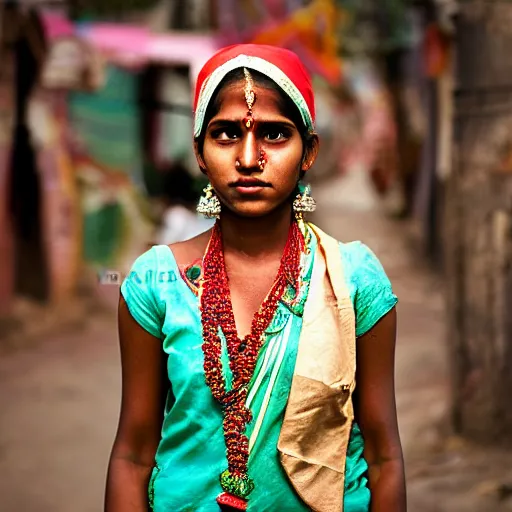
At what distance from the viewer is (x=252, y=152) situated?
1618mm

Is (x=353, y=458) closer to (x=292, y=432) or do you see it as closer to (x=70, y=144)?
(x=292, y=432)

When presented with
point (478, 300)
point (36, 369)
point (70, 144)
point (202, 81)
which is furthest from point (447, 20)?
point (202, 81)

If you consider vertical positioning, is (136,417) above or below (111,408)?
above

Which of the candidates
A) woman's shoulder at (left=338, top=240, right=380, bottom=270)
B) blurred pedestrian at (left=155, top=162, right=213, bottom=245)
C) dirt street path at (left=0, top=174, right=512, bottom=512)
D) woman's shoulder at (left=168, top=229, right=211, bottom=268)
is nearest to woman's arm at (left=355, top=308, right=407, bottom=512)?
woman's shoulder at (left=338, top=240, right=380, bottom=270)

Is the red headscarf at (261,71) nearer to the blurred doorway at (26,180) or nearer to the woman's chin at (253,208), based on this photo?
the woman's chin at (253,208)

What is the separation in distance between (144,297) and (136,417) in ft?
0.75

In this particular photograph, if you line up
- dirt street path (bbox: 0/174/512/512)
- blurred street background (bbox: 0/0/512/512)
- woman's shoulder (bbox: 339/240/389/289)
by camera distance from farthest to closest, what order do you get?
blurred street background (bbox: 0/0/512/512), dirt street path (bbox: 0/174/512/512), woman's shoulder (bbox: 339/240/389/289)

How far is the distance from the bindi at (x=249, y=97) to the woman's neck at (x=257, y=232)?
0.19 meters

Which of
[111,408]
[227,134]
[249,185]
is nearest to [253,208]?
[249,185]

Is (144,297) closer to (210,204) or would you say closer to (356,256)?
(210,204)

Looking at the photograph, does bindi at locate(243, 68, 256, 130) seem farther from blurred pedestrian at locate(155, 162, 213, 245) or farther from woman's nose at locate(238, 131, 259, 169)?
blurred pedestrian at locate(155, 162, 213, 245)

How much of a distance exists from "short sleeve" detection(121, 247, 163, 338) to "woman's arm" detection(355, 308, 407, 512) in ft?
1.26

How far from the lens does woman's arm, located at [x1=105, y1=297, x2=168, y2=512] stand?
5.52 ft

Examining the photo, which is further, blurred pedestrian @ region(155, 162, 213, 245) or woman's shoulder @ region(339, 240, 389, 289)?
blurred pedestrian @ region(155, 162, 213, 245)
